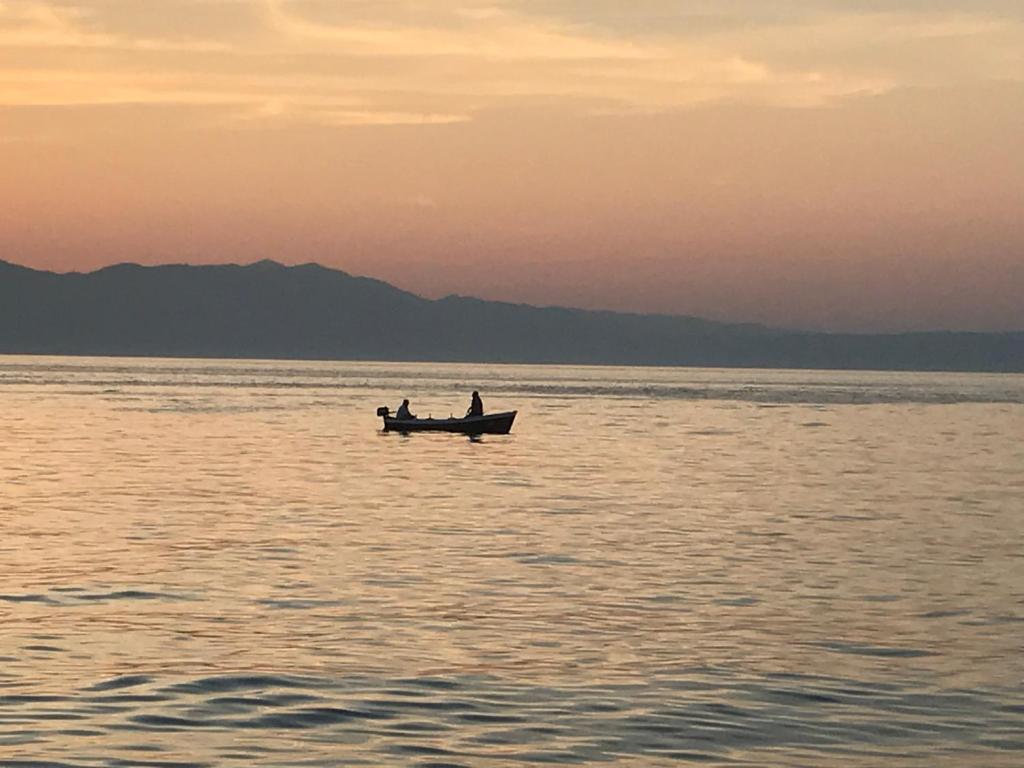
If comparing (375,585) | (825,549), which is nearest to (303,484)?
(825,549)

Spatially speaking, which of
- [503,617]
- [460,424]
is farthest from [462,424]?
[503,617]

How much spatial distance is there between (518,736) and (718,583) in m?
11.8

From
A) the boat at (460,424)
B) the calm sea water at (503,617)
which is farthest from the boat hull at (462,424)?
the calm sea water at (503,617)

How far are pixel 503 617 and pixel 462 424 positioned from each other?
56651 mm

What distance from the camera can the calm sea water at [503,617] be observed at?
645 inches

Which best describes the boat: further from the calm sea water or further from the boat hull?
the calm sea water

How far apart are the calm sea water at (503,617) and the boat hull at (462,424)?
2329cm

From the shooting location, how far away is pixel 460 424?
263 ft

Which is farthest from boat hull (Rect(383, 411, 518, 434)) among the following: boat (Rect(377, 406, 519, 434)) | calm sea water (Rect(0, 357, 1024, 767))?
calm sea water (Rect(0, 357, 1024, 767))

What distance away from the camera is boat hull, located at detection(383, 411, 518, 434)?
79438 millimetres

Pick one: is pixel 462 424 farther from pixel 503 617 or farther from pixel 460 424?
pixel 503 617

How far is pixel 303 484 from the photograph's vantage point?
160ft

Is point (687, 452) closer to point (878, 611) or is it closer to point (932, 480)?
point (932, 480)

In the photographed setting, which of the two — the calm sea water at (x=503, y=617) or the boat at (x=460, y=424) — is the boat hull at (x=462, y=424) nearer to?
the boat at (x=460, y=424)
